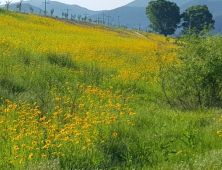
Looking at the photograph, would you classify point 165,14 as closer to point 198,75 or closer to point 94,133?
point 198,75

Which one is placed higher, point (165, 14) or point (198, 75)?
point (165, 14)

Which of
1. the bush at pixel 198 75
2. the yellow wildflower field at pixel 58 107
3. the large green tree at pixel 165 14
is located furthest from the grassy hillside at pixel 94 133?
the large green tree at pixel 165 14

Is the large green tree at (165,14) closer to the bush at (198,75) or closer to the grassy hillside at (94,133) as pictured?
the bush at (198,75)

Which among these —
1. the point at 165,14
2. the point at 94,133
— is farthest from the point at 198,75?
the point at 165,14

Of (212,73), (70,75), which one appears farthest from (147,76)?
(212,73)

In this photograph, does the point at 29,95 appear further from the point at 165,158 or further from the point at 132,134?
the point at 165,158

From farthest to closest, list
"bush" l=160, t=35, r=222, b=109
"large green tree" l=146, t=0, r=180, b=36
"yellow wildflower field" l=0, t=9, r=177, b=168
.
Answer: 1. "large green tree" l=146, t=0, r=180, b=36
2. "bush" l=160, t=35, r=222, b=109
3. "yellow wildflower field" l=0, t=9, r=177, b=168

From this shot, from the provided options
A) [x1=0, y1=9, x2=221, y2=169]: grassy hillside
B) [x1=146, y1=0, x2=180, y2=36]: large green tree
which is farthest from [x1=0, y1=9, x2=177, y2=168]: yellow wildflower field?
[x1=146, y1=0, x2=180, y2=36]: large green tree

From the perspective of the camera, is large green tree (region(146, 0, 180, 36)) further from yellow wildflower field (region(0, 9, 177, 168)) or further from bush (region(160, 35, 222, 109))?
bush (region(160, 35, 222, 109))

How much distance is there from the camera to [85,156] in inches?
166

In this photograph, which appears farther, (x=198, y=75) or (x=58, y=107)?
(x=198, y=75)

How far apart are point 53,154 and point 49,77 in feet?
19.0

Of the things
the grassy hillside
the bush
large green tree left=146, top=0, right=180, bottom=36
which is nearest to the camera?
the grassy hillside

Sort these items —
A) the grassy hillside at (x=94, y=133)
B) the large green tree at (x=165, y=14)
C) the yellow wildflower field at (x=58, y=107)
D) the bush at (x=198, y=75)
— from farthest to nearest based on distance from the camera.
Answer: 1. the large green tree at (x=165, y=14)
2. the bush at (x=198, y=75)
3. the yellow wildflower field at (x=58, y=107)
4. the grassy hillside at (x=94, y=133)
